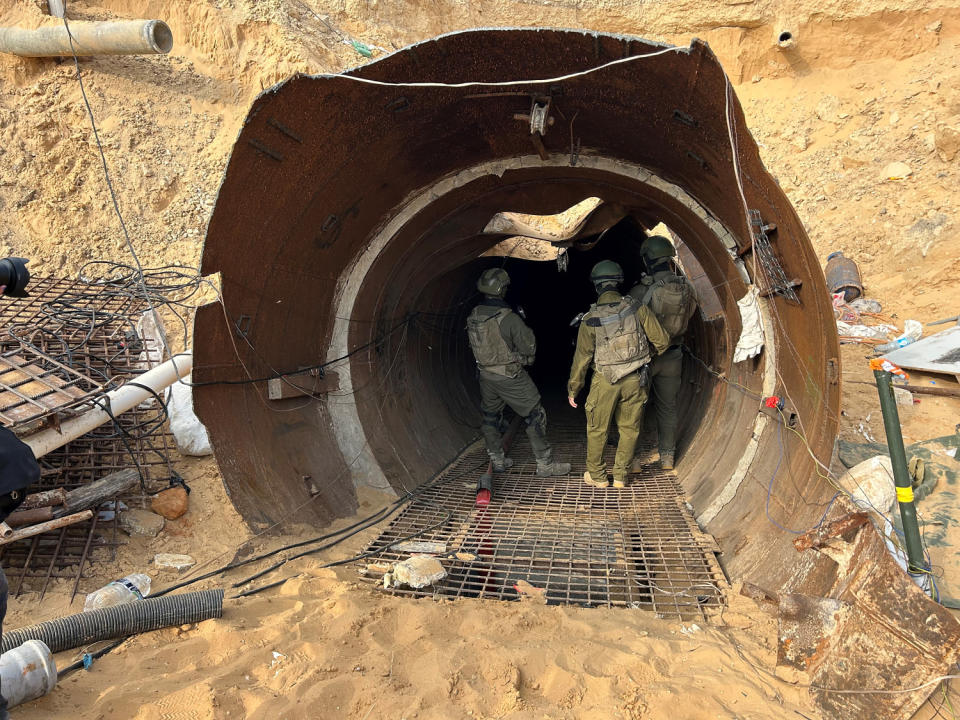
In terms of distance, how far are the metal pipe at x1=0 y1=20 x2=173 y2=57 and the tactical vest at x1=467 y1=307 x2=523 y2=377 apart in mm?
5726

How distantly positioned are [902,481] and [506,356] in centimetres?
397

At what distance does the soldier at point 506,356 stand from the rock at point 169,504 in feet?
10.4

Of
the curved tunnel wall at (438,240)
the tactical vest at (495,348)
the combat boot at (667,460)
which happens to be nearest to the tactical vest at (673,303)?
the curved tunnel wall at (438,240)

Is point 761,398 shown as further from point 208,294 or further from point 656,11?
point 656,11

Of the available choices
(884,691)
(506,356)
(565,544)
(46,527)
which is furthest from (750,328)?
(46,527)

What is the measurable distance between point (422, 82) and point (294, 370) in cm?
251

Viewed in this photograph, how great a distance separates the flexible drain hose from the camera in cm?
279

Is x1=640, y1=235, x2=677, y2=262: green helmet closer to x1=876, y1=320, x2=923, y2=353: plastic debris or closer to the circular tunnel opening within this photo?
the circular tunnel opening

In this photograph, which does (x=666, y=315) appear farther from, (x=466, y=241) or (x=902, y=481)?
(x=902, y=481)

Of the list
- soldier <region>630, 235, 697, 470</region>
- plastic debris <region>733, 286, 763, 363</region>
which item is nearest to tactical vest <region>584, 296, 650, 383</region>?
soldier <region>630, 235, 697, 470</region>

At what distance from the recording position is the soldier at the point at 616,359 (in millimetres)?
5590

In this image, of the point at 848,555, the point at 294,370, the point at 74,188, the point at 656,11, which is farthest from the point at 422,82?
the point at 656,11

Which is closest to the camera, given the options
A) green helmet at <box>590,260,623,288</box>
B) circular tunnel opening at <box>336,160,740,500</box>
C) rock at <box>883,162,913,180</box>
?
circular tunnel opening at <box>336,160,740,500</box>

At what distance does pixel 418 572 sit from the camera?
3.82 meters
